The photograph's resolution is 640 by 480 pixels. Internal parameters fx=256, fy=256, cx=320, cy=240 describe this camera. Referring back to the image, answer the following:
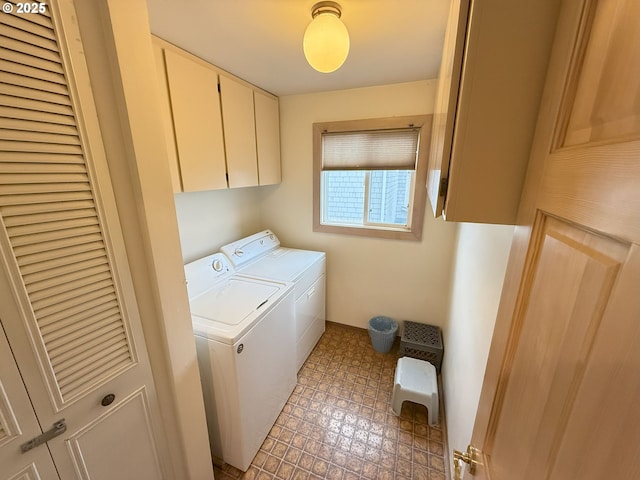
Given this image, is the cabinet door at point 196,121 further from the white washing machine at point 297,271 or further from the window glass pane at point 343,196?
the window glass pane at point 343,196

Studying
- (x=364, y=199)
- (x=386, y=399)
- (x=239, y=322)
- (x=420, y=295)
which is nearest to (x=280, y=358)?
(x=239, y=322)

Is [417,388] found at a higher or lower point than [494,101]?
lower

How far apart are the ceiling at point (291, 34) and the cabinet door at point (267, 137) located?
277mm

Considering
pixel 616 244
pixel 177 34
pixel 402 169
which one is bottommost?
pixel 616 244

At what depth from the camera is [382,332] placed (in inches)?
96.0

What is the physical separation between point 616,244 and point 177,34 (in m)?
1.89

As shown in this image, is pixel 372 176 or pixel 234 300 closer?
pixel 234 300

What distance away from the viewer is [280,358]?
1.77 metres

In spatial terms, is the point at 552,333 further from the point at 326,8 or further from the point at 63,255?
the point at 326,8

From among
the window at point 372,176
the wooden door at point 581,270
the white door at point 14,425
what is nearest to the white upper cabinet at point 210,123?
the window at point 372,176

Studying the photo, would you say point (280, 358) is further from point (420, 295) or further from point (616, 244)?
point (616, 244)

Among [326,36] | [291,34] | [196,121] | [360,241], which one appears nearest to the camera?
[326,36]

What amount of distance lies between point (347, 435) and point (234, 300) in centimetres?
119

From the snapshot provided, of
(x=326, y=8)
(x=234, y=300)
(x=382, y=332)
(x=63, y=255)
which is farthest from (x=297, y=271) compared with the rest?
(x=326, y=8)
